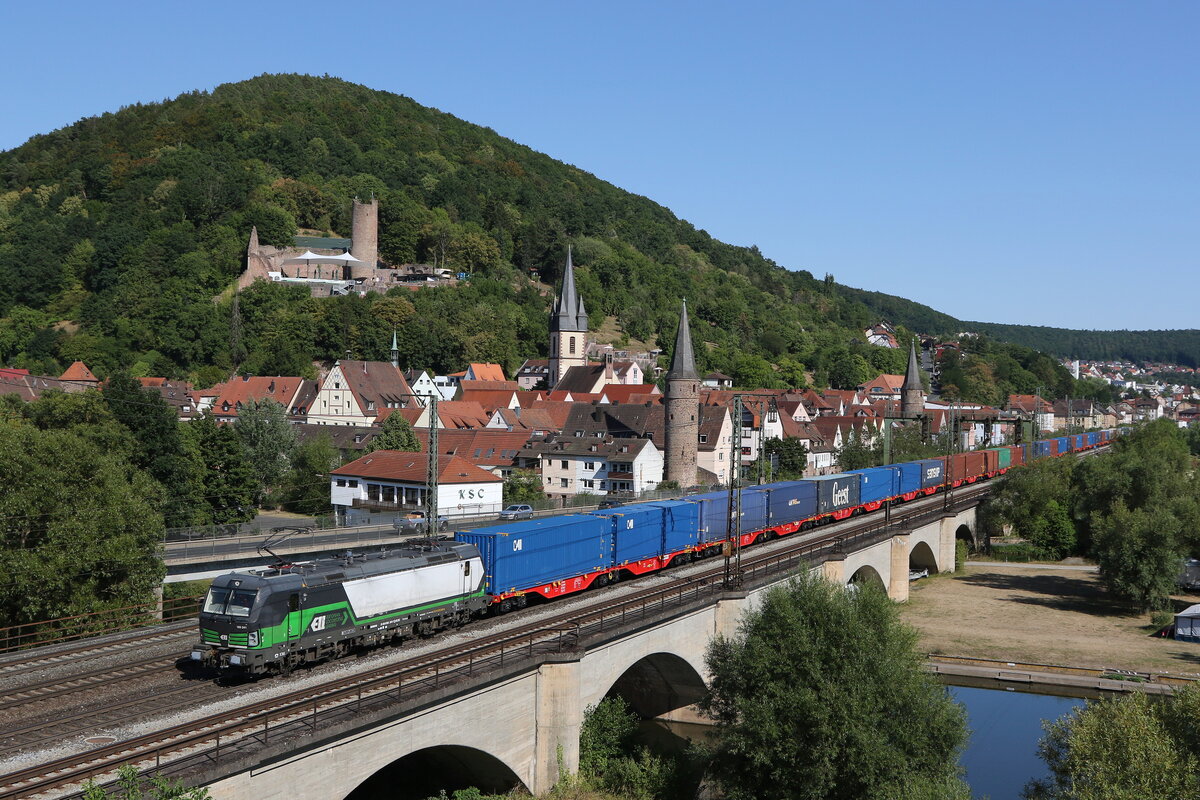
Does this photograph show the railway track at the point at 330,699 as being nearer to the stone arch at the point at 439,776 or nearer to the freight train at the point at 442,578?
the freight train at the point at 442,578

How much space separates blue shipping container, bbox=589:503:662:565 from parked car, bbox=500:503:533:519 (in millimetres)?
17072

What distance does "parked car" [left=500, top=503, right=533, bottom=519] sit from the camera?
2285 inches

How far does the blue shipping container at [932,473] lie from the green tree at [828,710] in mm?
45810

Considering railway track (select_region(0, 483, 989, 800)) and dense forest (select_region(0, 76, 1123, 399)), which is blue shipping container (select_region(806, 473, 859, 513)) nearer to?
railway track (select_region(0, 483, 989, 800))

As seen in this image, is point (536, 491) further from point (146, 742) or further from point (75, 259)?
point (75, 259)

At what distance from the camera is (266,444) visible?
239 feet

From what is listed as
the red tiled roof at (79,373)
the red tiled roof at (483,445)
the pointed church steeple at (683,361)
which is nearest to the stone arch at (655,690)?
the pointed church steeple at (683,361)

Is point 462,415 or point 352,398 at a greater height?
point 352,398

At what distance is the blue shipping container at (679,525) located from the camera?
41.9 m

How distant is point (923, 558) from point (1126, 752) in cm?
4537

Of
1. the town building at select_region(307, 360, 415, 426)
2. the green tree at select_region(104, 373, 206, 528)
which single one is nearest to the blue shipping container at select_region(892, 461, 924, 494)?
the green tree at select_region(104, 373, 206, 528)

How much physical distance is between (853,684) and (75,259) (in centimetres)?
15284

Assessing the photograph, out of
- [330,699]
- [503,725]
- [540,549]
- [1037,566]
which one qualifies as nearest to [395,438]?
[540,549]

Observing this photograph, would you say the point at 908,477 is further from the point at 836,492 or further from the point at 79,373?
the point at 79,373
